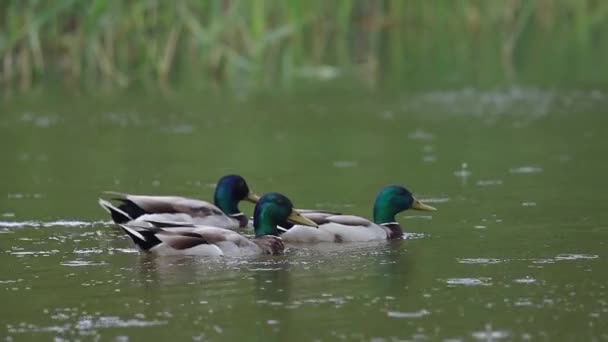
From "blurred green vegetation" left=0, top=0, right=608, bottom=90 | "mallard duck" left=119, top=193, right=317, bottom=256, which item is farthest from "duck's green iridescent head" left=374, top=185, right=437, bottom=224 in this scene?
"blurred green vegetation" left=0, top=0, right=608, bottom=90

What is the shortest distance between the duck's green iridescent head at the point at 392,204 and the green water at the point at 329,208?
0.60 ft

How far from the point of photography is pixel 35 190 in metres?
15.1

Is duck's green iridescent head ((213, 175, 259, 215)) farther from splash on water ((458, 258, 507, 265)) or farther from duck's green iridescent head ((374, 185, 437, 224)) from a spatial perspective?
splash on water ((458, 258, 507, 265))

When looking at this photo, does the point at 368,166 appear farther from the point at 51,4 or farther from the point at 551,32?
the point at 551,32

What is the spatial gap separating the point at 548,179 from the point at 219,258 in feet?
16.5

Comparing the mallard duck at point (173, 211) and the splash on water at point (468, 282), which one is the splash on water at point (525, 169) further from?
the splash on water at point (468, 282)

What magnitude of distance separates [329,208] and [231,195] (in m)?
0.96

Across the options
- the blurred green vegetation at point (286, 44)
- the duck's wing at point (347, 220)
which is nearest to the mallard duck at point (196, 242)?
the duck's wing at point (347, 220)

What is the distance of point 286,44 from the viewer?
99.8ft

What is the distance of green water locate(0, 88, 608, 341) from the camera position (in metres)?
8.77

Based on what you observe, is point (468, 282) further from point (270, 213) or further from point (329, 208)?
point (329, 208)

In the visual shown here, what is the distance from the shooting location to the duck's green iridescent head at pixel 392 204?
1244cm

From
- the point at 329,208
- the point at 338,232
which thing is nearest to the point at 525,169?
the point at 329,208

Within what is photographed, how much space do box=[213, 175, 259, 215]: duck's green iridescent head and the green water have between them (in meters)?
0.78
